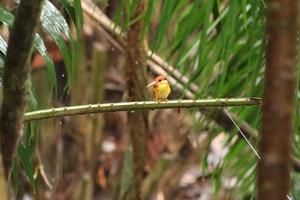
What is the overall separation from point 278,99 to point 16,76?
0.35m

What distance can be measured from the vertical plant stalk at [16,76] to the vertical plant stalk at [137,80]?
90 centimetres

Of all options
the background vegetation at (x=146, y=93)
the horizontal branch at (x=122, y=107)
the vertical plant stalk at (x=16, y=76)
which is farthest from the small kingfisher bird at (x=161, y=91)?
the vertical plant stalk at (x=16, y=76)

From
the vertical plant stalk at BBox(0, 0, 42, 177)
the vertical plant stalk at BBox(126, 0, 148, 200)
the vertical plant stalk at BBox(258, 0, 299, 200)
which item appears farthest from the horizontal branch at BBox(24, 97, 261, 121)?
the vertical plant stalk at BBox(126, 0, 148, 200)

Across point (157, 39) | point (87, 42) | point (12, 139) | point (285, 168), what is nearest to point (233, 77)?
point (157, 39)

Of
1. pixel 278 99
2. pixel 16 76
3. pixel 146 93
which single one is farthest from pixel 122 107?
pixel 146 93

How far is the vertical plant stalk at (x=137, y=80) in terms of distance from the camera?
156 cm

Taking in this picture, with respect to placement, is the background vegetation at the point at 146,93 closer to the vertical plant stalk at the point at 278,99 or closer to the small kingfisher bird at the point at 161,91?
the small kingfisher bird at the point at 161,91

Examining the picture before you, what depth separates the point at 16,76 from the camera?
635 mm

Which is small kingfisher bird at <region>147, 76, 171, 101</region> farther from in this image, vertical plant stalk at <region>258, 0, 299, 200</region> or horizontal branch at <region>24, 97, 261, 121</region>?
vertical plant stalk at <region>258, 0, 299, 200</region>

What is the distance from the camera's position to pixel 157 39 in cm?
119

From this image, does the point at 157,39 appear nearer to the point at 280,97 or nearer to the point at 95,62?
the point at 280,97

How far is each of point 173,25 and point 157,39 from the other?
150 cm

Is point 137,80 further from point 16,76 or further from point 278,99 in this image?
point 278,99

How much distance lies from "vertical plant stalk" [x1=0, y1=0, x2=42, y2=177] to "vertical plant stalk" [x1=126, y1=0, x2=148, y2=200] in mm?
895
